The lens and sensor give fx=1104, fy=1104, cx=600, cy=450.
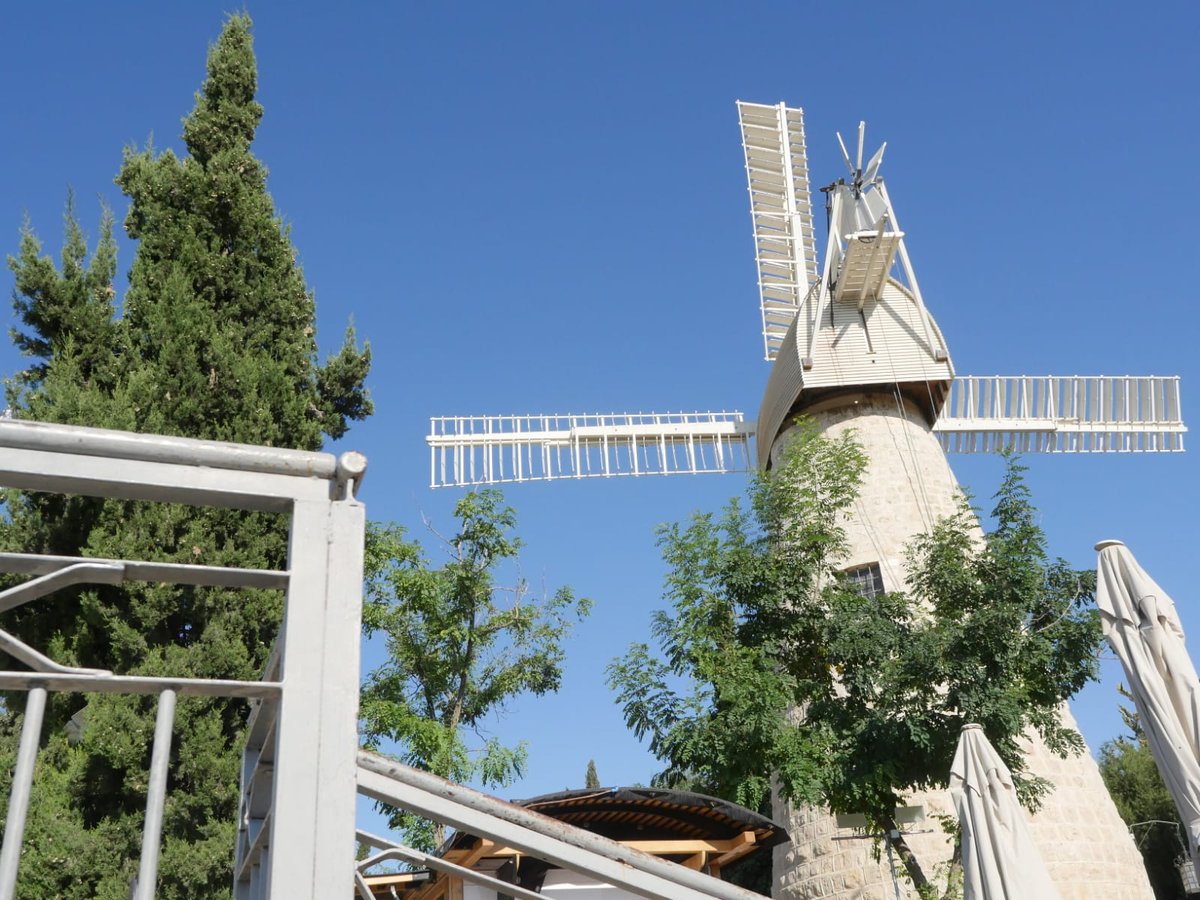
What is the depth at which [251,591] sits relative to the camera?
9672 millimetres

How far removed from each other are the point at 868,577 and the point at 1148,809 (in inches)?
622

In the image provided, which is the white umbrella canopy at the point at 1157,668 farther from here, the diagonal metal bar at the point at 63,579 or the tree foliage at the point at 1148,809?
the tree foliage at the point at 1148,809

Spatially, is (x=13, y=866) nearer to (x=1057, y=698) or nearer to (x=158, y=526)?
(x=158, y=526)

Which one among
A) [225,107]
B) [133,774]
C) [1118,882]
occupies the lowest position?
[1118,882]

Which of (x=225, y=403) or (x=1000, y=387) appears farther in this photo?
(x=1000, y=387)

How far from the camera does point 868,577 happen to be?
636 inches

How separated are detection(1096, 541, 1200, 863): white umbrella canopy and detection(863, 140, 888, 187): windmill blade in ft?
44.4

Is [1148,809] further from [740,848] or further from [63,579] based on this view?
[63,579]

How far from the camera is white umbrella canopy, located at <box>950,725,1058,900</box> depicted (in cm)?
677

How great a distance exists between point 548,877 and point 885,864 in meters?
6.22

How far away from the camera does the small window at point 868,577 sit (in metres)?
15.9

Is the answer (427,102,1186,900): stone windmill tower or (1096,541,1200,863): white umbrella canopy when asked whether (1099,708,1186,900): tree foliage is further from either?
(1096,541,1200,863): white umbrella canopy

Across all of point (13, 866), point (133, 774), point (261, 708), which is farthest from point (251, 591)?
point (13, 866)

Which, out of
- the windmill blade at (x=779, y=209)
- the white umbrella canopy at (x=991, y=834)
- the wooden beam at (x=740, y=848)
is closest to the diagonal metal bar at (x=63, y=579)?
the white umbrella canopy at (x=991, y=834)
